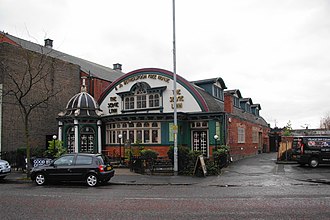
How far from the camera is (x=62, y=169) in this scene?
1487 centimetres

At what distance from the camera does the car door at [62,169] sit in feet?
48.6

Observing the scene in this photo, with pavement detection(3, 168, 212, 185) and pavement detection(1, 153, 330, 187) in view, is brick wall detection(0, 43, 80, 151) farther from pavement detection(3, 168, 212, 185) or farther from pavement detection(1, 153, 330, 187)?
pavement detection(1, 153, 330, 187)

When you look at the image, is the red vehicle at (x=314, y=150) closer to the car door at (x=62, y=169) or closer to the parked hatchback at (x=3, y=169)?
the car door at (x=62, y=169)

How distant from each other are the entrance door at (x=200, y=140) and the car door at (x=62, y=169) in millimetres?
12814

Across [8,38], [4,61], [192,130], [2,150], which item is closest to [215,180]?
[192,130]

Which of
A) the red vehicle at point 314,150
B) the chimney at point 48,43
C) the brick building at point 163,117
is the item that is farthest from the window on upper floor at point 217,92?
the chimney at point 48,43

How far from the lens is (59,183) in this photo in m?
15.7

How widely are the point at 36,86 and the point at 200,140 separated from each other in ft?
49.7

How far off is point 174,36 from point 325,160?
1226 cm

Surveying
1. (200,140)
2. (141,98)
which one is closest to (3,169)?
(141,98)

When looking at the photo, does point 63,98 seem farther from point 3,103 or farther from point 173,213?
point 173,213

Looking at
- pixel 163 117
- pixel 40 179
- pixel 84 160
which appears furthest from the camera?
pixel 163 117

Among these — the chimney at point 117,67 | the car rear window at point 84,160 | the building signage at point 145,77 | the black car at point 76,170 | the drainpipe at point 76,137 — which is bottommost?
the black car at point 76,170

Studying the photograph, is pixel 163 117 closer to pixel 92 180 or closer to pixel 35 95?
pixel 92 180
